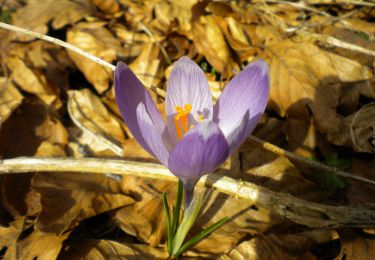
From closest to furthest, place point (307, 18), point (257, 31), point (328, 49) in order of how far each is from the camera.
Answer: point (328, 49) → point (257, 31) → point (307, 18)

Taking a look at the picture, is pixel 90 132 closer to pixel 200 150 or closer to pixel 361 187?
pixel 200 150

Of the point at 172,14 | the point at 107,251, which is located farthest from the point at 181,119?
the point at 172,14

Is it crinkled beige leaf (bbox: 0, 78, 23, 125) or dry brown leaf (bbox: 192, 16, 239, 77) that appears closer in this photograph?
crinkled beige leaf (bbox: 0, 78, 23, 125)

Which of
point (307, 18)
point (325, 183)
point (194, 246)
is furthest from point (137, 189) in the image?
point (307, 18)

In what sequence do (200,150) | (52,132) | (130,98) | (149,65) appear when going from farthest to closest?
(149,65) → (52,132) → (130,98) → (200,150)

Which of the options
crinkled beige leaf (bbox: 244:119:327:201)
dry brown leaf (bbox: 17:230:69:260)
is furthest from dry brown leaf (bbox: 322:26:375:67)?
dry brown leaf (bbox: 17:230:69:260)

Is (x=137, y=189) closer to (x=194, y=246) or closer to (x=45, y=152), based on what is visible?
(x=194, y=246)

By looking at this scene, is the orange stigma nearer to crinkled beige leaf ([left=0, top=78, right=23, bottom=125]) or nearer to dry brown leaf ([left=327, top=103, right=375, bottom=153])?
dry brown leaf ([left=327, top=103, right=375, bottom=153])

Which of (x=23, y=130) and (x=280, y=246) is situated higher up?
(x=23, y=130)
